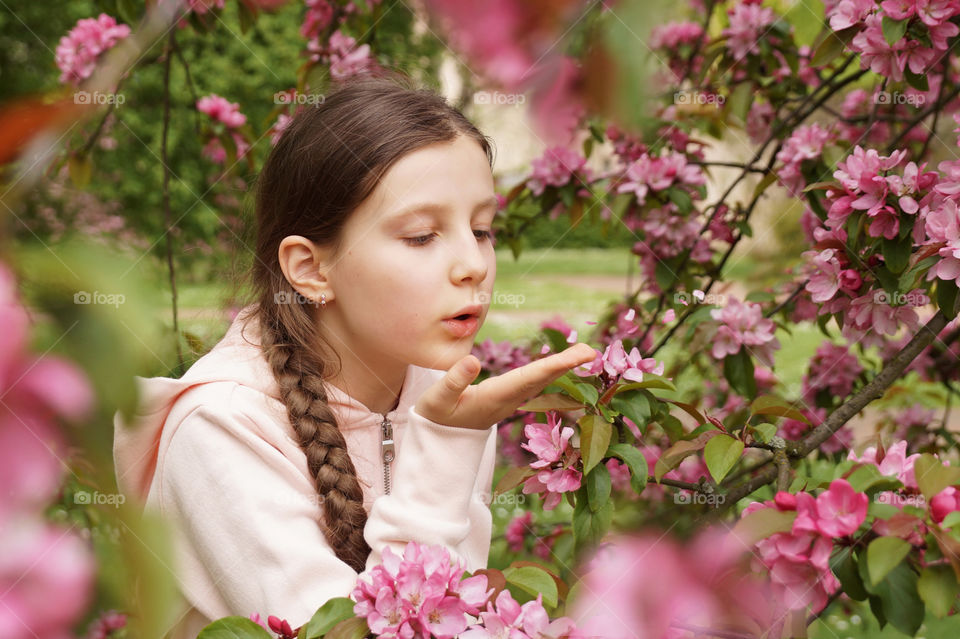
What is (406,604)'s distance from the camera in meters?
0.85

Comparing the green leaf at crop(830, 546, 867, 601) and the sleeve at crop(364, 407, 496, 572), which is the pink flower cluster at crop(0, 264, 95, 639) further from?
the sleeve at crop(364, 407, 496, 572)

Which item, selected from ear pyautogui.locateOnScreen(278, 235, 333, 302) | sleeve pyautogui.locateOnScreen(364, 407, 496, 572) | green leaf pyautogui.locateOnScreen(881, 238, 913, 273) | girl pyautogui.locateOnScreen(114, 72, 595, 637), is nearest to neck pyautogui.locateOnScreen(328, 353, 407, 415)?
girl pyautogui.locateOnScreen(114, 72, 595, 637)

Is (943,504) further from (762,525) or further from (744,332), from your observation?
(744,332)

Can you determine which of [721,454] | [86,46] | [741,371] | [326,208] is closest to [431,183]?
[326,208]

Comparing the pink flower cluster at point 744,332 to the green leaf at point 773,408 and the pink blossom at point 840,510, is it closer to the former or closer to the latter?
the green leaf at point 773,408

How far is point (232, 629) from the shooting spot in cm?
86

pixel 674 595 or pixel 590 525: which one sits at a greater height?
pixel 674 595

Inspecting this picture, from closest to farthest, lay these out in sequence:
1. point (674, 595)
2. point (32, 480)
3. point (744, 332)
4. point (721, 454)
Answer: point (32, 480), point (674, 595), point (721, 454), point (744, 332)

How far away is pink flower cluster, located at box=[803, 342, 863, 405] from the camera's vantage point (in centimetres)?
210

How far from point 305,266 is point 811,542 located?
810mm

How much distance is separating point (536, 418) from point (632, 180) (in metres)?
0.57

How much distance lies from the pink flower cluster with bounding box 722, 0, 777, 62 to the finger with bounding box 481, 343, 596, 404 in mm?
1324

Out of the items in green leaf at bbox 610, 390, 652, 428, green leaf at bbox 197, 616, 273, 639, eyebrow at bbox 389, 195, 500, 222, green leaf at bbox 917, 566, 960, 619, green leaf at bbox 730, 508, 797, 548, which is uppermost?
eyebrow at bbox 389, 195, 500, 222

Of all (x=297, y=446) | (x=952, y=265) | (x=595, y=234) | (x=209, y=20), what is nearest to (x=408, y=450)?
(x=297, y=446)
